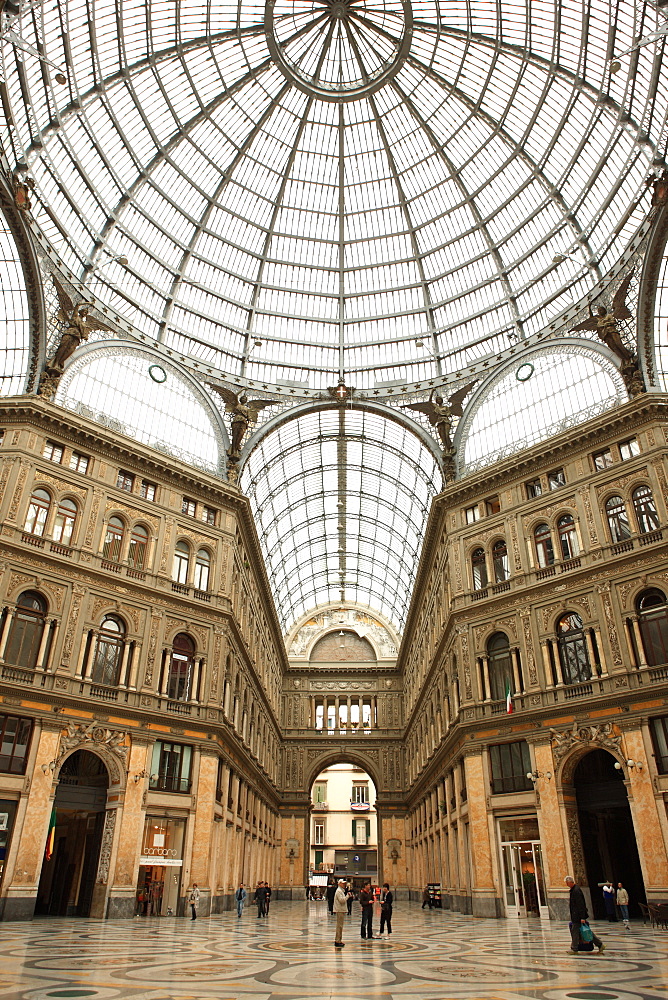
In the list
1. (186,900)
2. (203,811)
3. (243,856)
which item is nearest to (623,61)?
(203,811)

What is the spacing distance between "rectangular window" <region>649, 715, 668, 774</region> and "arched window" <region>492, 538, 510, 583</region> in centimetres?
1056

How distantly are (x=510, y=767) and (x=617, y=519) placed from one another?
13.0 metres

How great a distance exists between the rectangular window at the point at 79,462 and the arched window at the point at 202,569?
7799 millimetres

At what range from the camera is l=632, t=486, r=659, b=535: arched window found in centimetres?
3136

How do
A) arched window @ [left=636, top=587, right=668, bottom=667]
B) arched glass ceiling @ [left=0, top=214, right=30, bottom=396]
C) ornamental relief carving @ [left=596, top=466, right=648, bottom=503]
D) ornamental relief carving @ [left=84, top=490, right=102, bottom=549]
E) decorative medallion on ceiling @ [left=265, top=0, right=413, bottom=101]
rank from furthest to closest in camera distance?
decorative medallion on ceiling @ [left=265, top=0, right=413, bottom=101], arched glass ceiling @ [left=0, top=214, right=30, bottom=396], ornamental relief carving @ [left=84, top=490, right=102, bottom=549], ornamental relief carving @ [left=596, top=466, right=648, bottom=503], arched window @ [left=636, top=587, right=668, bottom=667]

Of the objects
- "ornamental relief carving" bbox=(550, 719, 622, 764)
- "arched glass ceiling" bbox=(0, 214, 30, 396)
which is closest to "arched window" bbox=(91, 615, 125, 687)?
"arched glass ceiling" bbox=(0, 214, 30, 396)

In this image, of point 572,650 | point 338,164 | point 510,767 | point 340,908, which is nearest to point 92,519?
point 340,908

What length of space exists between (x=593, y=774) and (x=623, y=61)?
3259cm

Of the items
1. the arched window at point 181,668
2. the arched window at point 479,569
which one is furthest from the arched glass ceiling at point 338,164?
the arched window at point 181,668

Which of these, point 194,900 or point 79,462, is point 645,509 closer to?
point 194,900

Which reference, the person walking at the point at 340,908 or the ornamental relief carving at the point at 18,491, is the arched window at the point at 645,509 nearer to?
the person walking at the point at 340,908

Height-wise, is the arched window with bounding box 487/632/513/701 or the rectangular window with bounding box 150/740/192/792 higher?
the arched window with bounding box 487/632/513/701

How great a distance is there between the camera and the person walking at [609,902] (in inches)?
1069

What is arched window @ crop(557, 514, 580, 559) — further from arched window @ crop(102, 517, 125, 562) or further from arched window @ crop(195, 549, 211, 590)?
arched window @ crop(102, 517, 125, 562)
